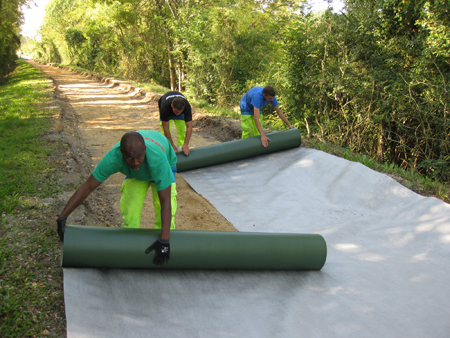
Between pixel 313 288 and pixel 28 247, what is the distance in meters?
2.35

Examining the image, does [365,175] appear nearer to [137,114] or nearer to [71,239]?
[71,239]

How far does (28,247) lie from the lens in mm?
2773

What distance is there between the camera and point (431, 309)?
2486 millimetres

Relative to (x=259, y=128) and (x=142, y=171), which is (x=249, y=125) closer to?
(x=259, y=128)

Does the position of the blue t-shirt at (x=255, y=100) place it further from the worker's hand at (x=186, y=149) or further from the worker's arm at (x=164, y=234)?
the worker's arm at (x=164, y=234)

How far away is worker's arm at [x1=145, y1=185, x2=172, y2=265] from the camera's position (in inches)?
95.7

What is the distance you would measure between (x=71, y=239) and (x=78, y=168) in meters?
2.63

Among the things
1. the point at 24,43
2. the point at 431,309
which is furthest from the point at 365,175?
the point at 24,43

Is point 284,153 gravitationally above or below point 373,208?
above

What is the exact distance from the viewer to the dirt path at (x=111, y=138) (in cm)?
397

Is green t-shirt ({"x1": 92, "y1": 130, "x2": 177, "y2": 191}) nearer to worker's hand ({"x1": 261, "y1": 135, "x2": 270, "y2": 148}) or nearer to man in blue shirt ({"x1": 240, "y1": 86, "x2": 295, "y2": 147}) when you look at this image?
man in blue shirt ({"x1": 240, "y1": 86, "x2": 295, "y2": 147})

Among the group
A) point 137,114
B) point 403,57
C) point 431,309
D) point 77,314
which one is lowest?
point 431,309

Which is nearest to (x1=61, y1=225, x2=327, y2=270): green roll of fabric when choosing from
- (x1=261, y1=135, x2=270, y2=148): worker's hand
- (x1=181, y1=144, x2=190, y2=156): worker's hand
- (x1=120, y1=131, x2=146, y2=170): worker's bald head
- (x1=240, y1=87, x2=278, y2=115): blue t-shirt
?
(x1=120, y1=131, x2=146, y2=170): worker's bald head

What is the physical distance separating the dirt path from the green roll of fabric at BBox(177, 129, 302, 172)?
0.32 m
